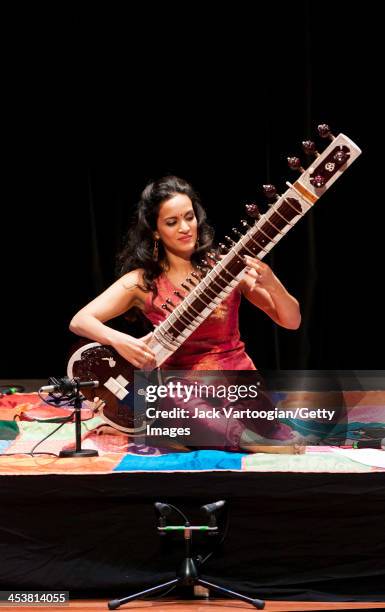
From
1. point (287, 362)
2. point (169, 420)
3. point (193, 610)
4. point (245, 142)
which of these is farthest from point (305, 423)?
point (245, 142)

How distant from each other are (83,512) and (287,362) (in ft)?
5.49

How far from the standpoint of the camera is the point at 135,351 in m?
2.92

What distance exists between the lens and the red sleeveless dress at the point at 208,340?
120 inches

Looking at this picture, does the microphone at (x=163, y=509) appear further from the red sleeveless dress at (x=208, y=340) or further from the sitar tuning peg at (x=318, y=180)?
the sitar tuning peg at (x=318, y=180)

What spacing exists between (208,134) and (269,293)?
128 centimetres

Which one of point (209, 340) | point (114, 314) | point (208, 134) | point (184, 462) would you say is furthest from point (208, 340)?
point (208, 134)


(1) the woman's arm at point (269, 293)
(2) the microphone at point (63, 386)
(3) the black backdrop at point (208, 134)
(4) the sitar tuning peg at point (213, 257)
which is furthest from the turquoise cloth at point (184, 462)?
(3) the black backdrop at point (208, 134)

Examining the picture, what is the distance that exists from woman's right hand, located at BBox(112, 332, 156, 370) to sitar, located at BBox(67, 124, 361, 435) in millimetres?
20

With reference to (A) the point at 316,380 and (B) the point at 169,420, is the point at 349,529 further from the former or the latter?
(A) the point at 316,380

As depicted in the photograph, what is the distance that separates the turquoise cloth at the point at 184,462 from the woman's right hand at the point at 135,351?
30 cm

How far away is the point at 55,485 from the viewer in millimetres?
2590

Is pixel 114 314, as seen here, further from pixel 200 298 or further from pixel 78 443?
pixel 78 443

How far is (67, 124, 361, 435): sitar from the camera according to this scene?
270cm

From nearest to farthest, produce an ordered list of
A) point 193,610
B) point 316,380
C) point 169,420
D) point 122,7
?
point 193,610
point 169,420
point 316,380
point 122,7
